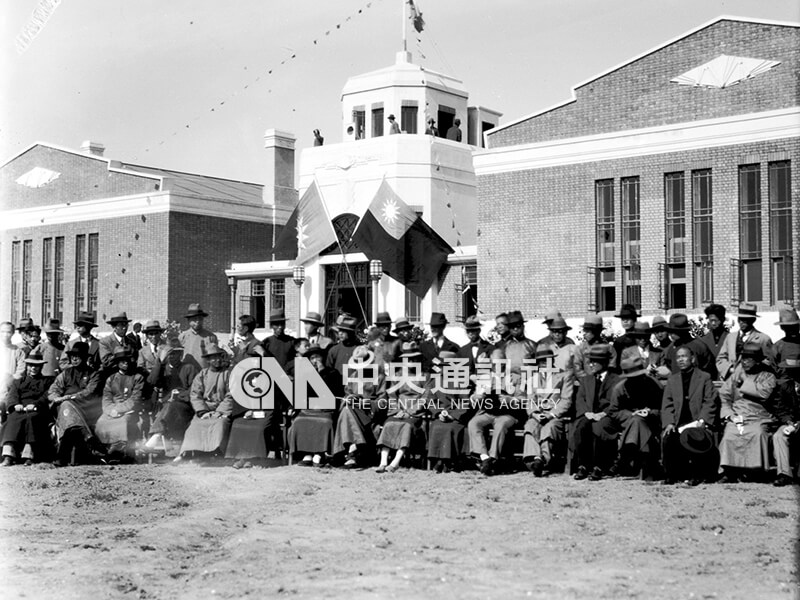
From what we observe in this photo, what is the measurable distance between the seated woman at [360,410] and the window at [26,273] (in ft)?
87.3

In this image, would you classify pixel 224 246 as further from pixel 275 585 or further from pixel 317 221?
pixel 275 585

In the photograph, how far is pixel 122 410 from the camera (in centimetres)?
1391

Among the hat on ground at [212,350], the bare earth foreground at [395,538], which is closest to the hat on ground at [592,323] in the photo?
the bare earth foreground at [395,538]

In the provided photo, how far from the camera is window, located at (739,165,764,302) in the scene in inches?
952

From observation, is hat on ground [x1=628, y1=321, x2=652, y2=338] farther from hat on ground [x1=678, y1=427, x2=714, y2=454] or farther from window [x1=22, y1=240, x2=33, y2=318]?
window [x1=22, y1=240, x2=33, y2=318]

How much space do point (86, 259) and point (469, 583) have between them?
3088 centimetres

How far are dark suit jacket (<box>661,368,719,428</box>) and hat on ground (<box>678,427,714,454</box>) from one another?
128 mm

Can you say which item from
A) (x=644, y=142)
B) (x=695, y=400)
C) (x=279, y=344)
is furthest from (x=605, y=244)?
(x=695, y=400)

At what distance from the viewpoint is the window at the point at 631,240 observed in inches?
1022

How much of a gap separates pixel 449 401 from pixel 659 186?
1441 cm

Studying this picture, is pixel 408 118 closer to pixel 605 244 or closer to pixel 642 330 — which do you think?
pixel 605 244

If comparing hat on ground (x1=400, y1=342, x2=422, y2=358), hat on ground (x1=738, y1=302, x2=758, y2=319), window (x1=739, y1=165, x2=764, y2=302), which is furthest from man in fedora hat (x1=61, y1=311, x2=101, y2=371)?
window (x1=739, y1=165, x2=764, y2=302)

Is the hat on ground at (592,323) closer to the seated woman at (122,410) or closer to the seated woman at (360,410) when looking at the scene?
the seated woman at (360,410)

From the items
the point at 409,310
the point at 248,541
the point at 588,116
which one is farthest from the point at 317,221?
the point at 248,541
